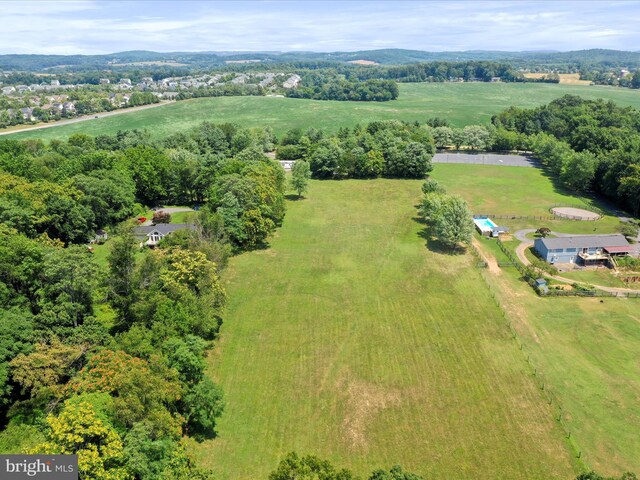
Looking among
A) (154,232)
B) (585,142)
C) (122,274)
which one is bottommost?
(154,232)

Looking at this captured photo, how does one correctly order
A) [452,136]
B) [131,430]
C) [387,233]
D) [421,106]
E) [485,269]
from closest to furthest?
1. [131,430]
2. [485,269]
3. [387,233]
4. [452,136]
5. [421,106]

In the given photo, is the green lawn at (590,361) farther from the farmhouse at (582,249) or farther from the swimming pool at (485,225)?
the swimming pool at (485,225)

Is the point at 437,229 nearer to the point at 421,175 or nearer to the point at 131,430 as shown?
the point at 421,175

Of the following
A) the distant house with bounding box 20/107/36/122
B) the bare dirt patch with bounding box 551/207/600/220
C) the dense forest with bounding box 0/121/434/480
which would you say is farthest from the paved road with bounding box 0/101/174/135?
the bare dirt patch with bounding box 551/207/600/220

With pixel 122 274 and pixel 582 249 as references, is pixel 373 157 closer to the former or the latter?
pixel 582 249

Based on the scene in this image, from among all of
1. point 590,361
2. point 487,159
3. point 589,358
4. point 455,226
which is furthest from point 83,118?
point 590,361

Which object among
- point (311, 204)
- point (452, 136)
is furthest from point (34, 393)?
point (452, 136)
